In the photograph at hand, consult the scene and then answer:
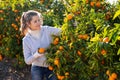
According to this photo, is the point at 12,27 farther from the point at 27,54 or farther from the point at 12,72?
the point at 27,54

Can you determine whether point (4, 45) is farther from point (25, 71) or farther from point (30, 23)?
point (30, 23)

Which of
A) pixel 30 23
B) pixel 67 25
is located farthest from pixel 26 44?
pixel 67 25

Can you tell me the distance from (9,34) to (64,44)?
2.33 m

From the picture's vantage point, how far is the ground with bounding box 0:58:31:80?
6.15m

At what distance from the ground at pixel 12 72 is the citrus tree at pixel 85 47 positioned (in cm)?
204

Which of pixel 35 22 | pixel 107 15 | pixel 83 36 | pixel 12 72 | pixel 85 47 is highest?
pixel 107 15

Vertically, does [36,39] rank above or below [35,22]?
below

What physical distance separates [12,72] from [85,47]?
2.84m

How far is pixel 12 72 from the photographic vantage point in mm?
6355

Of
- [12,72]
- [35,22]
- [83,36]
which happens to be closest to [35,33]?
[35,22]

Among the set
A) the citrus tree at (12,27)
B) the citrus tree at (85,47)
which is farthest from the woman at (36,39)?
the citrus tree at (12,27)

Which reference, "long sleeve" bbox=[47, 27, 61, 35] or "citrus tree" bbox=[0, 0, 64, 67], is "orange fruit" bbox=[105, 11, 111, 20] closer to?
"long sleeve" bbox=[47, 27, 61, 35]

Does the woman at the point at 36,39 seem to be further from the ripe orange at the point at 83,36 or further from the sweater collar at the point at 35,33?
the ripe orange at the point at 83,36

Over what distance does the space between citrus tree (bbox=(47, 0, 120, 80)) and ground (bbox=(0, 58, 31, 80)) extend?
2.04m
